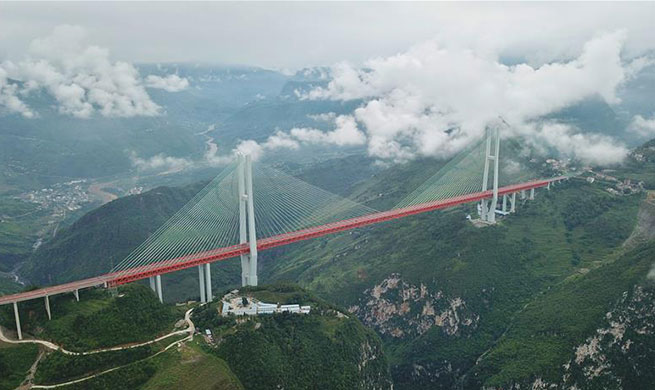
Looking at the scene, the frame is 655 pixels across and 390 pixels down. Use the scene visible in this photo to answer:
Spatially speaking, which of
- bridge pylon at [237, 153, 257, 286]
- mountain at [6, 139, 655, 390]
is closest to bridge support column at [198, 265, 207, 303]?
bridge pylon at [237, 153, 257, 286]

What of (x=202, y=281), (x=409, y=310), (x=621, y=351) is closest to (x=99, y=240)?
(x=202, y=281)

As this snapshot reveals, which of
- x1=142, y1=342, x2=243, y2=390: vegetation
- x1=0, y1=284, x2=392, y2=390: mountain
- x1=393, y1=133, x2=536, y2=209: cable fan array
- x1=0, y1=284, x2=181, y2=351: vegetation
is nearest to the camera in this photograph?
x1=142, y1=342, x2=243, y2=390: vegetation

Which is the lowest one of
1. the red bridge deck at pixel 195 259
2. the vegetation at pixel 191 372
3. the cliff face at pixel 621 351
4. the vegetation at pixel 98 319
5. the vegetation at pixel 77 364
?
the cliff face at pixel 621 351

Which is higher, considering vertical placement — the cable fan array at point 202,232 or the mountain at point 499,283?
the cable fan array at point 202,232

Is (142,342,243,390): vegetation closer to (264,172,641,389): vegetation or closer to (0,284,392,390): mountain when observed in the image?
(0,284,392,390): mountain

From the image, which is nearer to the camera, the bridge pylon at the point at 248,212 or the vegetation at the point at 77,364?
the vegetation at the point at 77,364

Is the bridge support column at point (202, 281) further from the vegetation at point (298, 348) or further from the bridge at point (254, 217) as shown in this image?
the vegetation at point (298, 348)

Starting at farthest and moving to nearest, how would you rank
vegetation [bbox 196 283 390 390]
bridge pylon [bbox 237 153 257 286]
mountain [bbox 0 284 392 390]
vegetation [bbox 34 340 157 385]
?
bridge pylon [bbox 237 153 257 286] < vegetation [bbox 196 283 390 390] < mountain [bbox 0 284 392 390] < vegetation [bbox 34 340 157 385]

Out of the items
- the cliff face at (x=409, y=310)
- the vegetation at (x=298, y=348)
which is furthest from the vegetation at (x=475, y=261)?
the vegetation at (x=298, y=348)

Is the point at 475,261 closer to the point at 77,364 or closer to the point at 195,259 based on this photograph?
the point at 195,259
